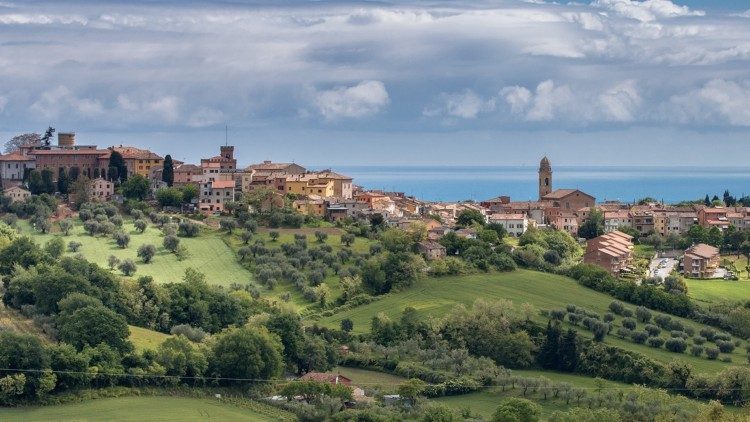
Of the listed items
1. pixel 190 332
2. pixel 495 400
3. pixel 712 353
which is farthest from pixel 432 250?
pixel 495 400

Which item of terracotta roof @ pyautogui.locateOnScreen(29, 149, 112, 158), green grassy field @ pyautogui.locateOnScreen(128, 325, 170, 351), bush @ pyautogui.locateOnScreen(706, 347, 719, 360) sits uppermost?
terracotta roof @ pyautogui.locateOnScreen(29, 149, 112, 158)

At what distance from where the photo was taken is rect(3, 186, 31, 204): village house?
6166 cm

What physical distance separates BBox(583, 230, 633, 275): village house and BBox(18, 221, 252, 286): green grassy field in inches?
645

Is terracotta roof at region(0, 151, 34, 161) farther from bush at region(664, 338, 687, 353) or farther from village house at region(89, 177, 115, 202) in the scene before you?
bush at region(664, 338, 687, 353)

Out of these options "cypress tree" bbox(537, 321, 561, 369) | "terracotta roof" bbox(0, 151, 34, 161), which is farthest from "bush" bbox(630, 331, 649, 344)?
"terracotta roof" bbox(0, 151, 34, 161)

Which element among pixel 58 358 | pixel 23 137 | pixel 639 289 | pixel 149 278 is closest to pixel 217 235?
pixel 149 278

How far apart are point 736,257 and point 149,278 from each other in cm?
3201

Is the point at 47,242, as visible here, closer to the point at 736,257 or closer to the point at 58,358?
the point at 58,358

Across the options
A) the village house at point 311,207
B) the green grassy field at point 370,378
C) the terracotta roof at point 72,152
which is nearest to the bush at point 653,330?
the green grassy field at point 370,378

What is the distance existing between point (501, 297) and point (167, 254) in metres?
14.0

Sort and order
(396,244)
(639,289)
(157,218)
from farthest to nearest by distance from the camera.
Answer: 1. (157,218)
2. (396,244)
3. (639,289)

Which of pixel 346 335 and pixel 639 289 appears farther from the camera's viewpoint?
pixel 639 289

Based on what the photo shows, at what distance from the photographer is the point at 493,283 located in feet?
163

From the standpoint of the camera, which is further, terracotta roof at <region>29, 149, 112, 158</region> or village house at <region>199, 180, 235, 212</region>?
terracotta roof at <region>29, 149, 112, 158</region>
